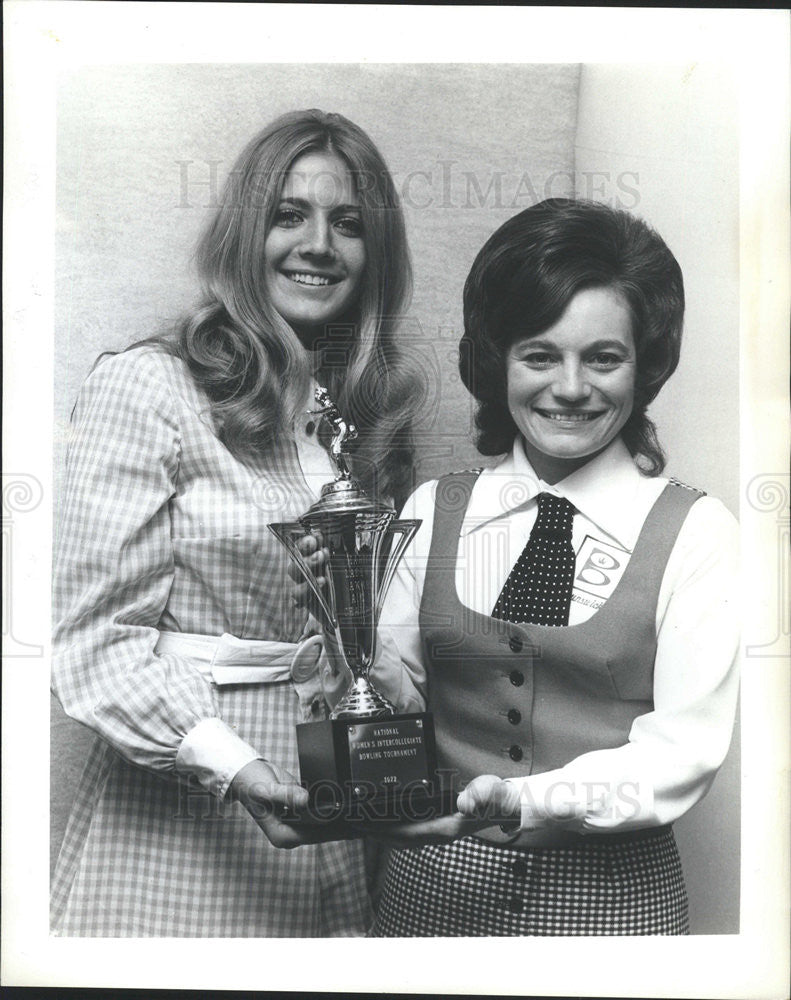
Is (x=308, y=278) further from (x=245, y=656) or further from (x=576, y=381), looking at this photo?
(x=245, y=656)

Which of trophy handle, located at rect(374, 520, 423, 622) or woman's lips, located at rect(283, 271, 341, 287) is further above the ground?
woman's lips, located at rect(283, 271, 341, 287)

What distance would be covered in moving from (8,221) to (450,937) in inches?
57.3

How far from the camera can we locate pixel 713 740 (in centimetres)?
192

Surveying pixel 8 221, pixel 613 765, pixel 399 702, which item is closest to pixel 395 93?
pixel 8 221

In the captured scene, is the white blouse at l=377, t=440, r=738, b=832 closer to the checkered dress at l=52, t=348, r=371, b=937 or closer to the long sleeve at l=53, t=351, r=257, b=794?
the checkered dress at l=52, t=348, r=371, b=937

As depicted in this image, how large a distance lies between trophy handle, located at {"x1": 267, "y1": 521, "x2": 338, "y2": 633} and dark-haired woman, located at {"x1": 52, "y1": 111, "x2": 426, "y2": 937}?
2 centimetres

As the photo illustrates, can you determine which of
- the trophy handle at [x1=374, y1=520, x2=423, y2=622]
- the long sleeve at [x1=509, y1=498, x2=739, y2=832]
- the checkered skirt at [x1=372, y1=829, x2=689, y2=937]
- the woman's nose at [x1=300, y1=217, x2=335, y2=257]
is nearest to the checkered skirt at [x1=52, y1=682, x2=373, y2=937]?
the checkered skirt at [x1=372, y1=829, x2=689, y2=937]

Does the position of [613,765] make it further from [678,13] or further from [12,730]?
[678,13]

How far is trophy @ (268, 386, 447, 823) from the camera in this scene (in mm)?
1831

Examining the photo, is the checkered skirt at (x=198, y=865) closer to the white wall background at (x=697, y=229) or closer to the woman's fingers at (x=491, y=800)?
the woman's fingers at (x=491, y=800)

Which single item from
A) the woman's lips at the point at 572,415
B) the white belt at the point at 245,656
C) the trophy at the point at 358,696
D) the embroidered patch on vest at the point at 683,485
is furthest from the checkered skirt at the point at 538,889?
the woman's lips at the point at 572,415

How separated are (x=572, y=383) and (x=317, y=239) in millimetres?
500

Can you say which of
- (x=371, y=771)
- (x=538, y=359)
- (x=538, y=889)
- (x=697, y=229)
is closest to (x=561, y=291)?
(x=538, y=359)

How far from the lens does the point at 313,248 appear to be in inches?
76.5
